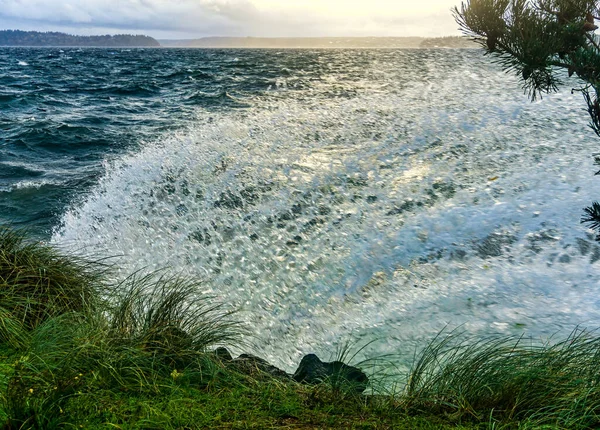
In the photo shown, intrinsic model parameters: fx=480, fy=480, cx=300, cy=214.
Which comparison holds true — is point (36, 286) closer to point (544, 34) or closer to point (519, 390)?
point (519, 390)

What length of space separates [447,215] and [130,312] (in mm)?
4427

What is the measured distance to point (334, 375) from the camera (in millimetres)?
3186

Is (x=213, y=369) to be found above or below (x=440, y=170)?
below

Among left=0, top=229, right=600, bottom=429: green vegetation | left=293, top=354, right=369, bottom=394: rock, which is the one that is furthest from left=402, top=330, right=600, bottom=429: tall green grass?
left=293, top=354, right=369, bottom=394: rock

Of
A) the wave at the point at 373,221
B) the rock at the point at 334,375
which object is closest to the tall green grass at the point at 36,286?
the wave at the point at 373,221

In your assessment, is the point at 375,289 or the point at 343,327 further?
the point at 375,289

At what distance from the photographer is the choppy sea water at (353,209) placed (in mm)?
5031

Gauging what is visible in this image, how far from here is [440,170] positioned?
7.82 metres

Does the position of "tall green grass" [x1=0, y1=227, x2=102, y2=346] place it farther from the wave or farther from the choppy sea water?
the wave

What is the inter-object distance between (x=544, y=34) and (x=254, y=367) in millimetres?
2808

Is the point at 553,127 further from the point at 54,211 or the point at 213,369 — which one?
the point at 54,211

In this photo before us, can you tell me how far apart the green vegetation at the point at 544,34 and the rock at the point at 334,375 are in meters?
2.07

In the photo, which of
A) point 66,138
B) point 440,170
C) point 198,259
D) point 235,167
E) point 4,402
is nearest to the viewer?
point 4,402

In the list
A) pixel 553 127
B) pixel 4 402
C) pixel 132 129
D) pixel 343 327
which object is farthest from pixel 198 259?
pixel 132 129
